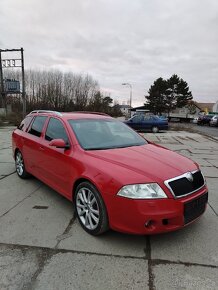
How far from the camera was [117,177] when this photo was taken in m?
3.31

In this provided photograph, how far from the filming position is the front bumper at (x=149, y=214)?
A: 10.3 feet

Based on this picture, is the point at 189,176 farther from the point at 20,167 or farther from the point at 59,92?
the point at 59,92

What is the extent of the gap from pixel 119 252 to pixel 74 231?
2.58ft

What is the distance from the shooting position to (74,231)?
149 inches

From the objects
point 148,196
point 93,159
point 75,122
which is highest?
point 75,122

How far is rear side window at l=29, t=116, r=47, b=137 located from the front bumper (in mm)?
2731

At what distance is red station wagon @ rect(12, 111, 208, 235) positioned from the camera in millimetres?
3191

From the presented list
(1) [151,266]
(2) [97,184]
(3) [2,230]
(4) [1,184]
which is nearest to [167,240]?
(1) [151,266]

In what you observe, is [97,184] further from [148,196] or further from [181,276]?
[181,276]

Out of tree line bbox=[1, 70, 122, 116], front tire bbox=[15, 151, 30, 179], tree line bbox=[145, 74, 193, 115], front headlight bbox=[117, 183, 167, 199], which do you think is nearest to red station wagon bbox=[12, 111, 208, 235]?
front headlight bbox=[117, 183, 167, 199]

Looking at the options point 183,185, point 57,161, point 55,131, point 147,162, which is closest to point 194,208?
point 183,185

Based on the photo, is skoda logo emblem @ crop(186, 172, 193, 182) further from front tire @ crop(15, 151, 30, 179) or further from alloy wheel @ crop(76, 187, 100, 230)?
front tire @ crop(15, 151, 30, 179)

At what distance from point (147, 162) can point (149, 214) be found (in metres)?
0.78

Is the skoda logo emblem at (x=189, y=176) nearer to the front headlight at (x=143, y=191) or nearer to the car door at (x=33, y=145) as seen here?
the front headlight at (x=143, y=191)
